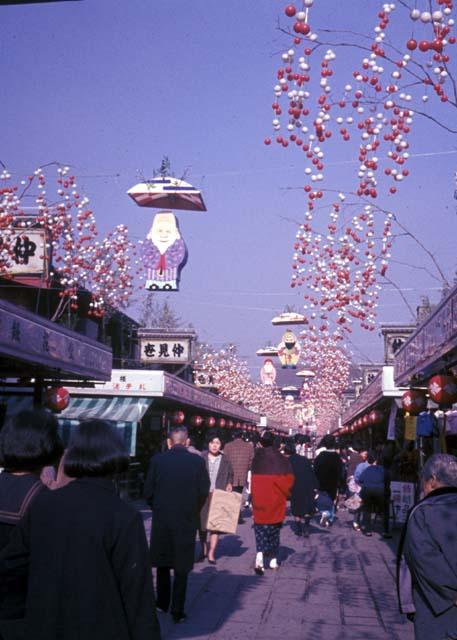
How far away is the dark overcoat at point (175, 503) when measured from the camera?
24.6 ft

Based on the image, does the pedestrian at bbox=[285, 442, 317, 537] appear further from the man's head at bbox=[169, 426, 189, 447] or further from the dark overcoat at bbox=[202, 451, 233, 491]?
the man's head at bbox=[169, 426, 189, 447]

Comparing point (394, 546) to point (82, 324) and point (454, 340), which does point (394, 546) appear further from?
point (82, 324)

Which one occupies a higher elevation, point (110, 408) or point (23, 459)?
point (110, 408)

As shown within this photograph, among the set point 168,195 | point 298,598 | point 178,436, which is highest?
point 168,195

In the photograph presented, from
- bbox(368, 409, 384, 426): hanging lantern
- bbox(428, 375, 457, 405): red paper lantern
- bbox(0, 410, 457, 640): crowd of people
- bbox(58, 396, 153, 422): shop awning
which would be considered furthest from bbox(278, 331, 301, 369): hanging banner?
bbox(0, 410, 457, 640): crowd of people

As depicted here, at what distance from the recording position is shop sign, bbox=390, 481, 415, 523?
46.7ft

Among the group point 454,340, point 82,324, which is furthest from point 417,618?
point 82,324

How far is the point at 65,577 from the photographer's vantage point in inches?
127

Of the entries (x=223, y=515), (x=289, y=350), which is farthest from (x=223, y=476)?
(x=289, y=350)

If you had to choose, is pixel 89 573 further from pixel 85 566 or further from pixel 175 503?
pixel 175 503

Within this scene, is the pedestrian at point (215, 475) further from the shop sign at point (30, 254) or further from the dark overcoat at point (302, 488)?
the shop sign at point (30, 254)

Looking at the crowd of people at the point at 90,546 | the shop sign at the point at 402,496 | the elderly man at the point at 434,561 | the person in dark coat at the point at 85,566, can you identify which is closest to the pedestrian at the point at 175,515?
the crowd of people at the point at 90,546

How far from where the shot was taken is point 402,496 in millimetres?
14289

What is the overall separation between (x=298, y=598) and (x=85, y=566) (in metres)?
6.18
